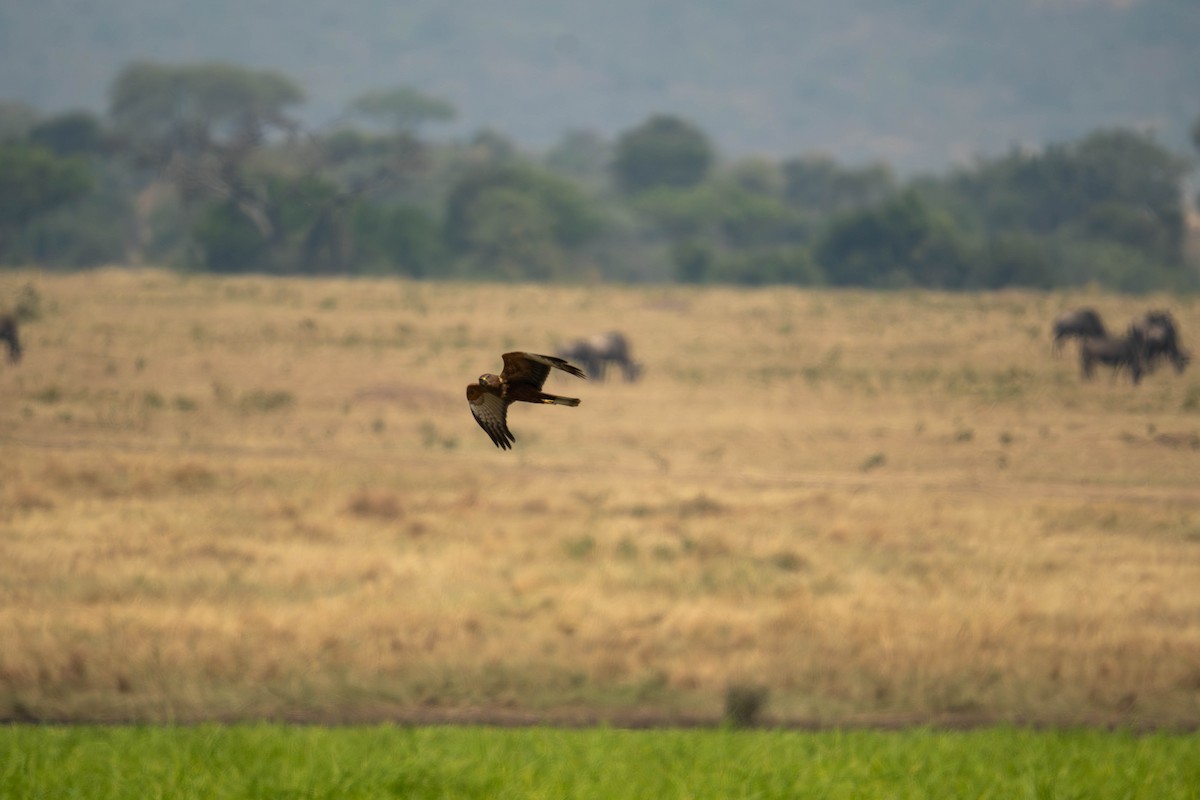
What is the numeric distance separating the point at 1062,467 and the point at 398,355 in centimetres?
2388

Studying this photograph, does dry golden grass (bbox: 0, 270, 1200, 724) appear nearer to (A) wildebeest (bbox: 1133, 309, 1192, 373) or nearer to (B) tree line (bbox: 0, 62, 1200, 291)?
(A) wildebeest (bbox: 1133, 309, 1192, 373)

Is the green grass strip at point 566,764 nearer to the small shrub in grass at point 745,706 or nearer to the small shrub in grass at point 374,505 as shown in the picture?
the small shrub in grass at point 745,706

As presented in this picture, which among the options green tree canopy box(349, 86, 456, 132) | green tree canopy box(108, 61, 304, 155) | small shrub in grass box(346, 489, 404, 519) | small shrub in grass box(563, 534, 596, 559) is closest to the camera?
small shrub in grass box(563, 534, 596, 559)

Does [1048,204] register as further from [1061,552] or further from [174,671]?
[174,671]

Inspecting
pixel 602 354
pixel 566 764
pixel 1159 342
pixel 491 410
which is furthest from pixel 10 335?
pixel 491 410

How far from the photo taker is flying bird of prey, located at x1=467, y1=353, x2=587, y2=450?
710cm

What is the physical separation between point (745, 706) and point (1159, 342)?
33603 millimetres

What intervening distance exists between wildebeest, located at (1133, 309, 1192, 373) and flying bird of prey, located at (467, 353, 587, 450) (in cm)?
4805

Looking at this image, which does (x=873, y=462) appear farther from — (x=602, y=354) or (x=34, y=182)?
(x=34, y=182)

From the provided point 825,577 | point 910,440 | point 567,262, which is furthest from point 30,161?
point 825,577

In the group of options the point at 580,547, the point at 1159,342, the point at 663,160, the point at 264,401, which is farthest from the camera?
the point at 663,160

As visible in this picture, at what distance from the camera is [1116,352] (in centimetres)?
5128

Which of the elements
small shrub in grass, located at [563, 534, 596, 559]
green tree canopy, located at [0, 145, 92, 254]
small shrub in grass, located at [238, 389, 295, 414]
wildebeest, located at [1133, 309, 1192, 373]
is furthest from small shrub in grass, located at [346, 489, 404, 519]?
green tree canopy, located at [0, 145, 92, 254]

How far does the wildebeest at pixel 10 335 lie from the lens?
1922 inches
